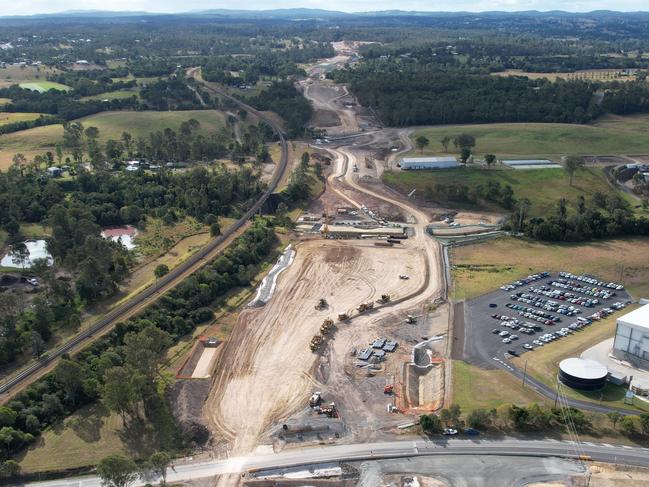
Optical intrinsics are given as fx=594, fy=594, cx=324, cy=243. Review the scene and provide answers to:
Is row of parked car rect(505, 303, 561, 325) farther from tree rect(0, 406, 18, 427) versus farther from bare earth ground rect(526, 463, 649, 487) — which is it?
tree rect(0, 406, 18, 427)

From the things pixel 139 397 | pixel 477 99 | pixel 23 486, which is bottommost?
pixel 23 486

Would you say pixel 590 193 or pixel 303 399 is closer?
pixel 303 399

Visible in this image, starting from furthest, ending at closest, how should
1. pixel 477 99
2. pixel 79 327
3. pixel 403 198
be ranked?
pixel 477 99, pixel 403 198, pixel 79 327

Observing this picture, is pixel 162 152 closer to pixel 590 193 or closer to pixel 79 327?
pixel 79 327

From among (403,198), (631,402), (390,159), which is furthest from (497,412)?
(390,159)

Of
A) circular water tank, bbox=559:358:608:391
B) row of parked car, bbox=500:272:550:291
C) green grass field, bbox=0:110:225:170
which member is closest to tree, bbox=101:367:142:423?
circular water tank, bbox=559:358:608:391
